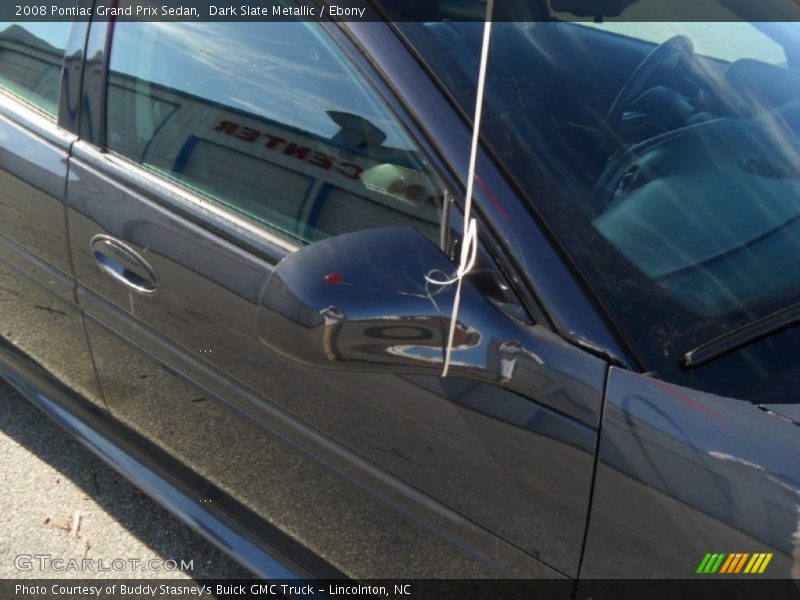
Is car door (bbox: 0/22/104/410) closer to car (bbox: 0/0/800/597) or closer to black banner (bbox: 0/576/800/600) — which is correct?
car (bbox: 0/0/800/597)

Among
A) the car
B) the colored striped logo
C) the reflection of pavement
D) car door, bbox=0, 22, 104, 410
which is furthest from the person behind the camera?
the reflection of pavement

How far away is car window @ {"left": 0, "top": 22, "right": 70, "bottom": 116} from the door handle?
393mm

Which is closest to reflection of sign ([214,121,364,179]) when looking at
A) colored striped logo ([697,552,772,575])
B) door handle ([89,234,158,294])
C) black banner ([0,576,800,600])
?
door handle ([89,234,158,294])

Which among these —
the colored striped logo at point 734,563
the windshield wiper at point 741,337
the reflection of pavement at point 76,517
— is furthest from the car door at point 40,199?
the colored striped logo at point 734,563

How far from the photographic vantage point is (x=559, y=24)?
1.77 m

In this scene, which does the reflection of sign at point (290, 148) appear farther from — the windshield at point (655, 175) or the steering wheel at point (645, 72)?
the steering wheel at point (645, 72)

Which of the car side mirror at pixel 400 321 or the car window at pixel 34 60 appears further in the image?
the car window at pixel 34 60

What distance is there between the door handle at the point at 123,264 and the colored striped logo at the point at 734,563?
120 centimetres

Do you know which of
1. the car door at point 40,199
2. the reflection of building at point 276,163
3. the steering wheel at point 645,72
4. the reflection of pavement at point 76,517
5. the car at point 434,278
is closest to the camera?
the car at point 434,278

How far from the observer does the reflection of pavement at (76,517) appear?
2.32 m

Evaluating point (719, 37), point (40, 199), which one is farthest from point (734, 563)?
point (40, 199)

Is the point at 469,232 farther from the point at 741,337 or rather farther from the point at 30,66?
the point at 30,66

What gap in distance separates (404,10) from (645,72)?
0.61m

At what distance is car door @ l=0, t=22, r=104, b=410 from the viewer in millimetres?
2002
